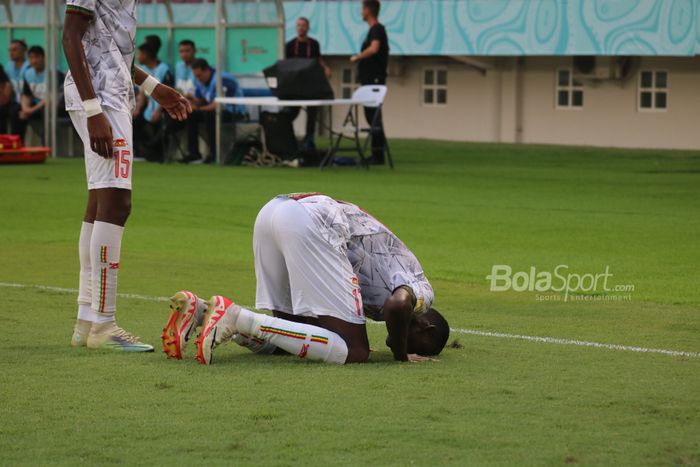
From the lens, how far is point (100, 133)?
6812 millimetres

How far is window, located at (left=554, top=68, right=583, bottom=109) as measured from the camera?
3203 cm

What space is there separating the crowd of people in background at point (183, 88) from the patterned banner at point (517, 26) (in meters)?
7.20

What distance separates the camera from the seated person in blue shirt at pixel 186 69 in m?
23.6

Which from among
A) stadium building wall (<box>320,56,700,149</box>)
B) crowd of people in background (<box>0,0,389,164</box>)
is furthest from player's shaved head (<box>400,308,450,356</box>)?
stadium building wall (<box>320,56,700,149</box>)

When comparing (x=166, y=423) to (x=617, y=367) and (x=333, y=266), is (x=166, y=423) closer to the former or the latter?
(x=333, y=266)

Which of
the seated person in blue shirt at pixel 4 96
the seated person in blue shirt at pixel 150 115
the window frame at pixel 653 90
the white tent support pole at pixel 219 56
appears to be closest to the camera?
the seated person in blue shirt at pixel 150 115

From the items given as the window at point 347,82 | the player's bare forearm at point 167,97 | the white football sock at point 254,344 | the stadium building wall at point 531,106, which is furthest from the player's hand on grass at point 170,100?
the window at point 347,82

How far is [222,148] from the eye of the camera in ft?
77.7

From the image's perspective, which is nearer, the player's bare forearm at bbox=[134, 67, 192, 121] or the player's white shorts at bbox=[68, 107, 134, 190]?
the player's white shorts at bbox=[68, 107, 134, 190]

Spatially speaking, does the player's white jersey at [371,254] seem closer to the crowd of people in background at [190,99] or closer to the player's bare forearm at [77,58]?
the player's bare forearm at [77,58]

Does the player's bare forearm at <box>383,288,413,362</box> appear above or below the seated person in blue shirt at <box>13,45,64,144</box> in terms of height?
below

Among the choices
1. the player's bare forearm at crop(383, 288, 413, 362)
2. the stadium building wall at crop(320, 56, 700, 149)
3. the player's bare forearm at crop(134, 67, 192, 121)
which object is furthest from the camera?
the stadium building wall at crop(320, 56, 700, 149)

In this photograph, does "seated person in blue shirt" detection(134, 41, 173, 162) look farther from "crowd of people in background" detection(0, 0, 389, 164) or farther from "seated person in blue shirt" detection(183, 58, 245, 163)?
"seated person in blue shirt" detection(183, 58, 245, 163)

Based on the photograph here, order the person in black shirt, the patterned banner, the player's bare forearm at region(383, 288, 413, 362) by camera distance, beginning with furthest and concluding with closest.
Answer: the patterned banner < the person in black shirt < the player's bare forearm at region(383, 288, 413, 362)
